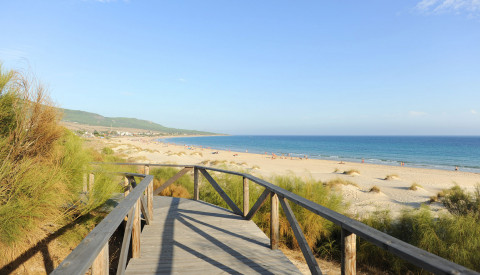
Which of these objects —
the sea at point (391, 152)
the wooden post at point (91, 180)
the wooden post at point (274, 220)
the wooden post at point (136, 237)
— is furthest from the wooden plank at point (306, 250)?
the sea at point (391, 152)

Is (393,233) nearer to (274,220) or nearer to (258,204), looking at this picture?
(258,204)

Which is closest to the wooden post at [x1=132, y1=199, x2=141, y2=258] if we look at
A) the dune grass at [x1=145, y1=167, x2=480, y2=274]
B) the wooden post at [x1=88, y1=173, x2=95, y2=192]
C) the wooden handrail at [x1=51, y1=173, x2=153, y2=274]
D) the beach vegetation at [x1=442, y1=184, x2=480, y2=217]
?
the wooden handrail at [x1=51, y1=173, x2=153, y2=274]

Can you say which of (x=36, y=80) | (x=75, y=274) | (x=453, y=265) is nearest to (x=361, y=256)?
(x=453, y=265)

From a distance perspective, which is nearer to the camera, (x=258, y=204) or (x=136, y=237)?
(x=136, y=237)

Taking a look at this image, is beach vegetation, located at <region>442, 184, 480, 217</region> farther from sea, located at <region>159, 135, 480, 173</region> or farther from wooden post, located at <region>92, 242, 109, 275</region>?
sea, located at <region>159, 135, 480, 173</region>

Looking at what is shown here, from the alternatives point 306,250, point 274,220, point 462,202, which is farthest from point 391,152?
point 306,250

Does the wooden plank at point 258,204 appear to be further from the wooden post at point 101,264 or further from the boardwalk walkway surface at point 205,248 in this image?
the wooden post at point 101,264

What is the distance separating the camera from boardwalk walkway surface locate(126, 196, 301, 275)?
309cm

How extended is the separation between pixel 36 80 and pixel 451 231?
7.79m

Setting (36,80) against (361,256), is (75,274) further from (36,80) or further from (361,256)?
(361,256)

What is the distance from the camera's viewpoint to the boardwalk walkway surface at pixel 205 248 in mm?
3088

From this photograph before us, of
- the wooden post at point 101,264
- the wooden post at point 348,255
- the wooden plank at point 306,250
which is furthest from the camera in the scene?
the wooden plank at point 306,250

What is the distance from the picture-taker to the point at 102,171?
512cm

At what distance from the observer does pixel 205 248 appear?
12.1ft
